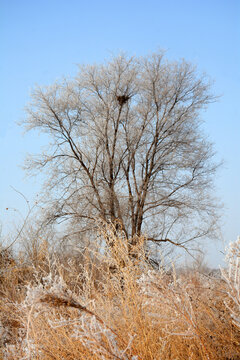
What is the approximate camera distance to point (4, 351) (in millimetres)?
4113

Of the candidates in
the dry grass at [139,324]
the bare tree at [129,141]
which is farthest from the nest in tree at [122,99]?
the dry grass at [139,324]

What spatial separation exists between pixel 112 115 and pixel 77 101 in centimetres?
149

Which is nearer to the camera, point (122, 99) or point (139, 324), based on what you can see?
point (139, 324)

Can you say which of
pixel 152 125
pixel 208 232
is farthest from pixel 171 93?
pixel 208 232

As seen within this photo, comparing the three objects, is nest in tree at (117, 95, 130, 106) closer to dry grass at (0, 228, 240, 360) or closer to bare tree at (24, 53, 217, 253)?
bare tree at (24, 53, 217, 253)

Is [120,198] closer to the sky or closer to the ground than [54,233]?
closer to the sky

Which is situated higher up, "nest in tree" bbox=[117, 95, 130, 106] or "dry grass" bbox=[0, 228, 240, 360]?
"nest in tree" bbox=[117, 95, 130, 106]

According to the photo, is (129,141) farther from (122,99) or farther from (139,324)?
(139,324)

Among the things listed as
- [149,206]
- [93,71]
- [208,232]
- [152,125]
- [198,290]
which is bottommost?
[198,290]

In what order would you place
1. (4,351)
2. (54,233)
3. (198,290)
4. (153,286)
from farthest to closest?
1. (54,233)
2. (198,290)
3. (4,351)
4. (153,286)

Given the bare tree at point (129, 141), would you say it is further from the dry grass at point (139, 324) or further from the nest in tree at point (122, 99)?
the dry grass at point (139, 324)

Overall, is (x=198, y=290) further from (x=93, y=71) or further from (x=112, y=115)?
(x=93, y=71)

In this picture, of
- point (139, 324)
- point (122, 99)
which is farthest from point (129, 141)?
point (139, 324)

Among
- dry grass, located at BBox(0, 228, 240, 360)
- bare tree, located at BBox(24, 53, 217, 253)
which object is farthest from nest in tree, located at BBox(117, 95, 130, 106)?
dry grass, located at BBox(0, 228, 240, 360)
